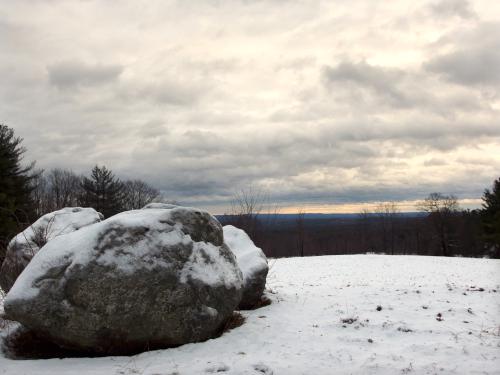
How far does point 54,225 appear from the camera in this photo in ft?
40.2

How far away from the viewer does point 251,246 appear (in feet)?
37.0

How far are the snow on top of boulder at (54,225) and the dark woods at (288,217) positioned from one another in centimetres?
857

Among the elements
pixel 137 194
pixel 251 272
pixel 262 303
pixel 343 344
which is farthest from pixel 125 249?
pixel 137 194

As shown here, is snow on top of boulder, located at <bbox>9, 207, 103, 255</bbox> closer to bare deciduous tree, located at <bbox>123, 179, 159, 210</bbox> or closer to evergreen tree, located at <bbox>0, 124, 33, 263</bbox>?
evergreen tree, located at <bbox>0, 124, 33, 263</bbox>

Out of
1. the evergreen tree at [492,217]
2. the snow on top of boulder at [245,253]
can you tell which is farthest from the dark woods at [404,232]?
the snow on top of boulder at [245,253]

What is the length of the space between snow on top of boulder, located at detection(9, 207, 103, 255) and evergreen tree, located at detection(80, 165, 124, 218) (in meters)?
33.6

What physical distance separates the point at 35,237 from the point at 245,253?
219 inches

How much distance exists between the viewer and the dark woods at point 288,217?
2698 cm

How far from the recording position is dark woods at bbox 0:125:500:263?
27.0 meters

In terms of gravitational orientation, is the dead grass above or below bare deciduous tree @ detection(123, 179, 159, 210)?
below

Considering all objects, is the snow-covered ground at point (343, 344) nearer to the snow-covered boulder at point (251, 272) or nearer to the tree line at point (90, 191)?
the snow-covered boulder at point (251, 272)

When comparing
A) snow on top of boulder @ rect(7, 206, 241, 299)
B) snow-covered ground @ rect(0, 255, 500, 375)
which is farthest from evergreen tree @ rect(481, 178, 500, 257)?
snow on top of boulder @ rect(7, 206, 241, 299)

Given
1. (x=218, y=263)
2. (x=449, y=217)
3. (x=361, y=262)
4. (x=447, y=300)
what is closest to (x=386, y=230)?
(x=449, y=217)

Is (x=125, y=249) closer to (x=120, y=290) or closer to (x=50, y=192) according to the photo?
(x=120, y=290)
